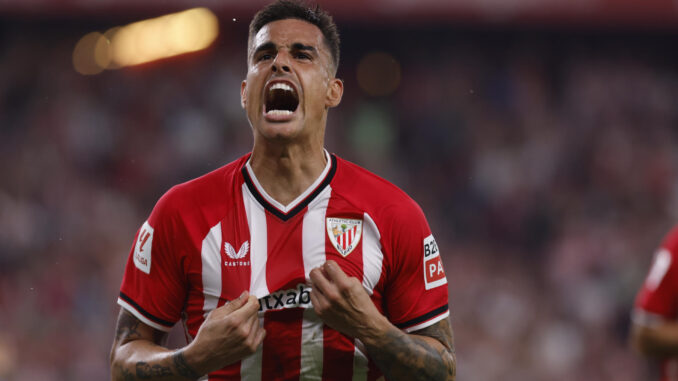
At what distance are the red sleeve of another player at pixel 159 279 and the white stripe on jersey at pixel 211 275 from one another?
0.30ft

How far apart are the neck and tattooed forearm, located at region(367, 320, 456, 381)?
2.03 feet

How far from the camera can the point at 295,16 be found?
297 centimetres

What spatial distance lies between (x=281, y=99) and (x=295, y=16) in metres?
0.31

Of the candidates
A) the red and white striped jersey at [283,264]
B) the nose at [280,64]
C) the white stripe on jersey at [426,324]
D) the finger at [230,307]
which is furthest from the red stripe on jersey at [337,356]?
the nose at [280,64]

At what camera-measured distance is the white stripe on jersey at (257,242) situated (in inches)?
103

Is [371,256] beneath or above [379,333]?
above

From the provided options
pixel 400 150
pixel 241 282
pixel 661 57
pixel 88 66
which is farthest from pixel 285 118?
pixel 661 57

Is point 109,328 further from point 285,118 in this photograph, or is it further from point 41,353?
point 285,118

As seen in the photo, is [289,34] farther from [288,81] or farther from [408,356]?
[408,356]

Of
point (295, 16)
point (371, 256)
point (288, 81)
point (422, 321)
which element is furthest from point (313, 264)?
point (295, 16)

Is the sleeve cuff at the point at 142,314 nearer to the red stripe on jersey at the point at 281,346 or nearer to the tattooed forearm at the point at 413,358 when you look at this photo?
the red stripe on jersey at the point at 281,346

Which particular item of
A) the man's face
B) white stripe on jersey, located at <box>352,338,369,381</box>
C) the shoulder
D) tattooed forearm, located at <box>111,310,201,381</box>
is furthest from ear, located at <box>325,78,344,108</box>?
tattooed forearm, located at <box>111,310,201,381</box>

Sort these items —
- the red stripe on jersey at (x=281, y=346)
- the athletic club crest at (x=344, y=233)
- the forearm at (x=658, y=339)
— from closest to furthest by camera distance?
1. the red stripe on jersey at (x=281, y=346)
2. the athletic club crest at (x=344, y=233)
3. the forearm at (x=658, y=339)

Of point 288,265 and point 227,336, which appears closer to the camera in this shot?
point 227,336
